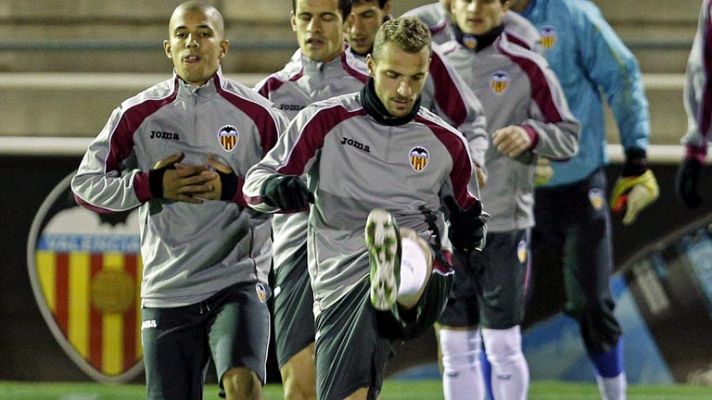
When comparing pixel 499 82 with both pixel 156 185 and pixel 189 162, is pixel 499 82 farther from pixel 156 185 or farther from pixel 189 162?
pixel 156 185

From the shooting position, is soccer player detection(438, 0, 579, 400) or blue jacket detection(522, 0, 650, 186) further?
blue jacket detection(522, 0, 650, 186)

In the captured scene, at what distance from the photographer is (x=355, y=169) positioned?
530 cm

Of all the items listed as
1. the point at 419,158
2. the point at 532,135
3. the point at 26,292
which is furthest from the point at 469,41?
the point at 26,292

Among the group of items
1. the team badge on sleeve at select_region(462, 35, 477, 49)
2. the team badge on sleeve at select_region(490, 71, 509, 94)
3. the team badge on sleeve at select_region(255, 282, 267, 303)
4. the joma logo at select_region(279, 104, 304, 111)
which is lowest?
the team badge on sleeve at select_region(255, 282, 267, 303)

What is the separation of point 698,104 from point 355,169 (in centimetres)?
179

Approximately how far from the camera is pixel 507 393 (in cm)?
718

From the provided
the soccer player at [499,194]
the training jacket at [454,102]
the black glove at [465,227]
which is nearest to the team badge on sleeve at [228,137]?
the black glove at [465,227]

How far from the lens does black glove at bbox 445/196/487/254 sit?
5355mm

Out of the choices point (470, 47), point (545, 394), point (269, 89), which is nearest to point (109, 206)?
point (269, 89)

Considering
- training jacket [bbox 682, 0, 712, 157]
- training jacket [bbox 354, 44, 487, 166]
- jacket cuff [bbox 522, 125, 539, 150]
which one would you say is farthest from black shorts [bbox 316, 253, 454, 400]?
jacket cuff [bbox 522, 125, 539, 150]

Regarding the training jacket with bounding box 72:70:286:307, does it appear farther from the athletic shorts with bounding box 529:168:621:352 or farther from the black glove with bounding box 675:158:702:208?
the athletic shorts with bounding box 529:168:621:352

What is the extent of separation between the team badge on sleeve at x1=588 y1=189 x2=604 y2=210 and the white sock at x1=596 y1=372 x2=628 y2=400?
0.76 m

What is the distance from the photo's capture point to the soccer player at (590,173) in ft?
24.9

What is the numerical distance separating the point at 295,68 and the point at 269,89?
13cm
